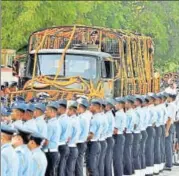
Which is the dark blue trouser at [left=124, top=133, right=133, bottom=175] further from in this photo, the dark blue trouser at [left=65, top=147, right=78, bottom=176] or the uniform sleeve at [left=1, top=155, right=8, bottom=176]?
the uniform sleeve at [left=1, top=155, right=8, bottom=176]

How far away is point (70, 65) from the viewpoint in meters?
13.8

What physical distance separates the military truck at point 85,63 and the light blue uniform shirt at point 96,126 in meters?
2.58

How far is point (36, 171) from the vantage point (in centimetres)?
725

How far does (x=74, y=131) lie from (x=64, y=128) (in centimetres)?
23

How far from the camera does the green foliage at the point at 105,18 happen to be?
9666 mm

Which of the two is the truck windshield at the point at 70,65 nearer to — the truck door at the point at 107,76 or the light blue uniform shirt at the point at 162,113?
the truck door at the point at 107,76

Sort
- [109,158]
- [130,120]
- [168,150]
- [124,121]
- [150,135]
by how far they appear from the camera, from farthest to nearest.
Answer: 1. [168,150]
2. [150,135]
3. [130,120]
4. [124,121]
5. [109,158]

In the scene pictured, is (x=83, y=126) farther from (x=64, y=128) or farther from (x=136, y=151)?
(x=136, y=151)

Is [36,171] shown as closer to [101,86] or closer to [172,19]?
[101,86]

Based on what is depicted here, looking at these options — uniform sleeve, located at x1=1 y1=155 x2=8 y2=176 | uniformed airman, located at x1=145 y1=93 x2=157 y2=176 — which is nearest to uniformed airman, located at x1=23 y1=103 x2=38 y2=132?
uniform sleeve, located at x1=1 y1=155 x2=8 y2=176

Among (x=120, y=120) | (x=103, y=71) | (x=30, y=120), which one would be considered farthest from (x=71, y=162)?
(x=103, y=71)

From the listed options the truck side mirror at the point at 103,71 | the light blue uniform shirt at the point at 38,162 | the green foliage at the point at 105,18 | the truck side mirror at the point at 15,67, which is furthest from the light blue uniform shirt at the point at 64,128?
the truck side mirror at the point at 15,67

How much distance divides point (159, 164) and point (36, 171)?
5.48 metres

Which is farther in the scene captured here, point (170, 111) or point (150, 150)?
point (170, 111)
